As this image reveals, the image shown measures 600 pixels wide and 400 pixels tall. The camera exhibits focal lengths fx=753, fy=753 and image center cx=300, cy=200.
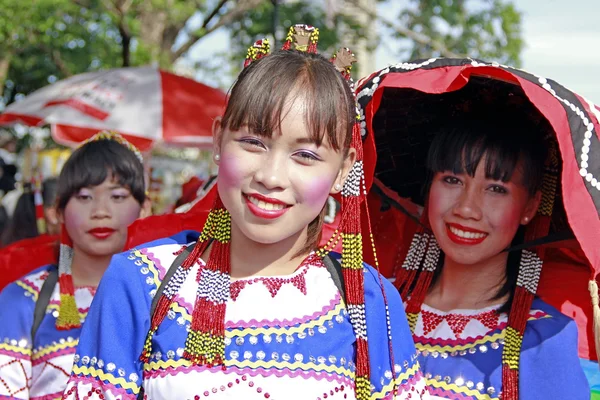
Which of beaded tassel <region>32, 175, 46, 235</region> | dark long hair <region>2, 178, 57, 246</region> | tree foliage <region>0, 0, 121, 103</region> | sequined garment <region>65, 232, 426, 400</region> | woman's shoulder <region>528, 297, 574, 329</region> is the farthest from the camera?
tree foliage <region>0, 0, 121, 103</region>

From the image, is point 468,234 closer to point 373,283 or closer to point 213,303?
point 373,283

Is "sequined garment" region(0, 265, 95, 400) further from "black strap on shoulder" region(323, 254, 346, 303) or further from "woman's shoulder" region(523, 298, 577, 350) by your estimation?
"woman's shoulder" region(523, 298, 577, 350)

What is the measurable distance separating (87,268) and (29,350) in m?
0.40

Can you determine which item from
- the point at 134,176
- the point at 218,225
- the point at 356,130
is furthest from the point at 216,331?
the point at 134,176

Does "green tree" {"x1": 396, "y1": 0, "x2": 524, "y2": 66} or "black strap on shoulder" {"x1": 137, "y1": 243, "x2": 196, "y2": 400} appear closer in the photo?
"black strap on shoulder" {"x1": 137, "y1": 243, "x2": 196, "y2": 400}

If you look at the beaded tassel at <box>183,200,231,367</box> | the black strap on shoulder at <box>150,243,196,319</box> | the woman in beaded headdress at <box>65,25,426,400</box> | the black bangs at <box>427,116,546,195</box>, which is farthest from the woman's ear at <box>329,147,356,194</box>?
the black bangs at <box>427,116,546,195</box>

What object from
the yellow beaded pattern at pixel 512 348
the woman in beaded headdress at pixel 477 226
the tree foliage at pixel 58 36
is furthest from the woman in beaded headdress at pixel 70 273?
the tree foliage at pixel 58 36

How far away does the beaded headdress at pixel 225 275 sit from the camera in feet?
5.78

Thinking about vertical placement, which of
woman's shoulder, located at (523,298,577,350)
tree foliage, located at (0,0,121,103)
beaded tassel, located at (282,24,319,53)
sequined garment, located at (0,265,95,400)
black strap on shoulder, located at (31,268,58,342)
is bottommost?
sequined garment, located at (0,265,95,400)

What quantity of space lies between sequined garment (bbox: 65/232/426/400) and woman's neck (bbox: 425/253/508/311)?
0.52 m

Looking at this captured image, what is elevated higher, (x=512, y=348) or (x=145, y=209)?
(x=145, y=209)

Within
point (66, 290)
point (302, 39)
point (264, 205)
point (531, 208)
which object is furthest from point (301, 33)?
point (66, 290)

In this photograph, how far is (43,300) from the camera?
111 inches

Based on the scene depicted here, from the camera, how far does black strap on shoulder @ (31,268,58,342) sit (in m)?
2.76
